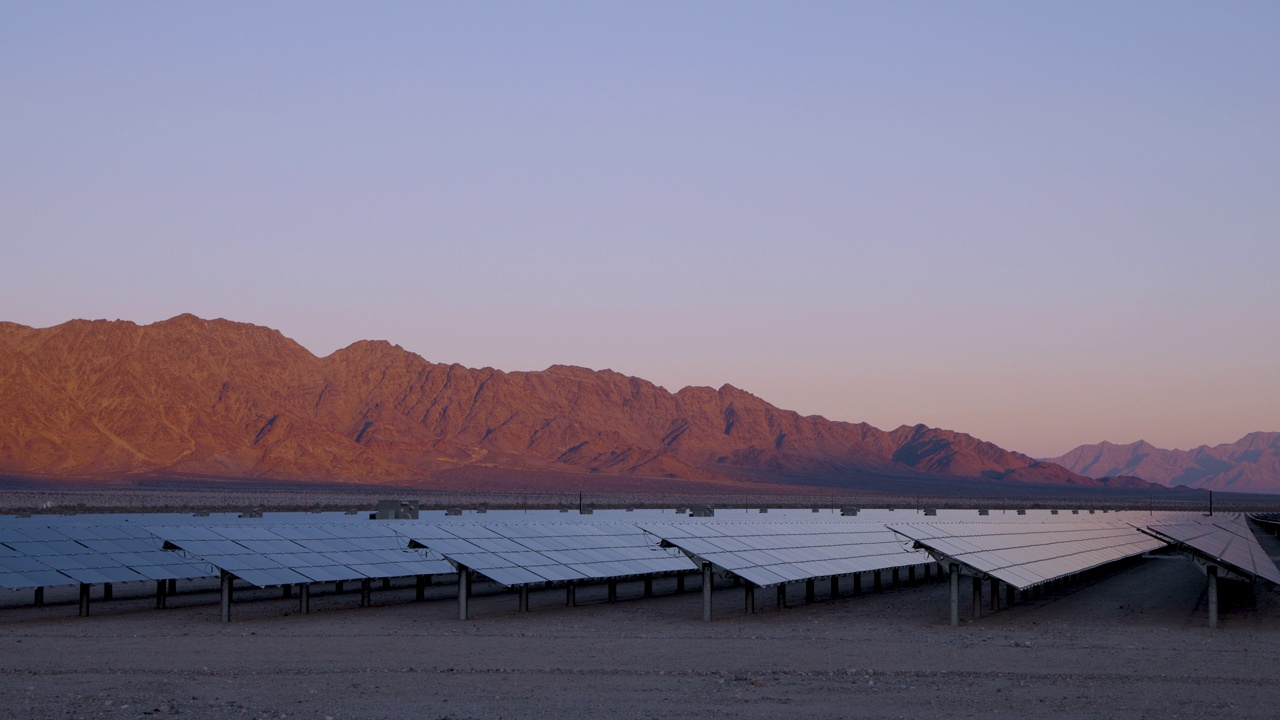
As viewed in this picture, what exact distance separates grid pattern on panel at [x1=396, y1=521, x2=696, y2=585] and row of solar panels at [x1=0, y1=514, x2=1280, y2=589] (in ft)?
0.14

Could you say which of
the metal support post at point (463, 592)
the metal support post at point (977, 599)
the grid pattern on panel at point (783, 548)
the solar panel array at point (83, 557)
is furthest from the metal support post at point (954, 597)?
the solar panel array at point (83, 557)

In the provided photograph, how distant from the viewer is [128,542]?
26.7m

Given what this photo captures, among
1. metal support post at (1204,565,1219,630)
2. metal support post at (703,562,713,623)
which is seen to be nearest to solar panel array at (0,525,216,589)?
metal support post at (703,562,713,623)

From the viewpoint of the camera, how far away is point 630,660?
18.8 meters

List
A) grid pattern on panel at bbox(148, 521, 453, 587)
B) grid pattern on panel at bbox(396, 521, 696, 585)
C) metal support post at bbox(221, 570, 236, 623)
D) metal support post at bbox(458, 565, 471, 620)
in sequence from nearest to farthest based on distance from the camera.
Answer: metal support post at bbox(221, 570, 236, 623) → grid pattern on panel at bbox(148, 521, 453, 587) → metal support post at bbox(458, 565, 471, 620) → grid pattern on panel at bbox(396, 521, 696, 585)

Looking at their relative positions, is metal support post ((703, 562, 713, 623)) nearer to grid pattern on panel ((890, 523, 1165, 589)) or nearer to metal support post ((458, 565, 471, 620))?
grid pattern on panel ((890, 523, 1165, 589))

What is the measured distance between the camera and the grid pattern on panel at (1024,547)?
25.0 metres

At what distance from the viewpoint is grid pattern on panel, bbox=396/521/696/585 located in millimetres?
25906

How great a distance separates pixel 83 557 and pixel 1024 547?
20928mm

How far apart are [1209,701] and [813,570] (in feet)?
42.3

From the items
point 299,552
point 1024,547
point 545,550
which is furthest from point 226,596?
point 1024,547

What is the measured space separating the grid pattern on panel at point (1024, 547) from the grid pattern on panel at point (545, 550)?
19.7 feet

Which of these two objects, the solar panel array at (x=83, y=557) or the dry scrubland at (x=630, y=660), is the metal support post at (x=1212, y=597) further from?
the solar panel array at (x=83, y=557)

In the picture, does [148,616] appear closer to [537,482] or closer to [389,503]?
[389,503]
